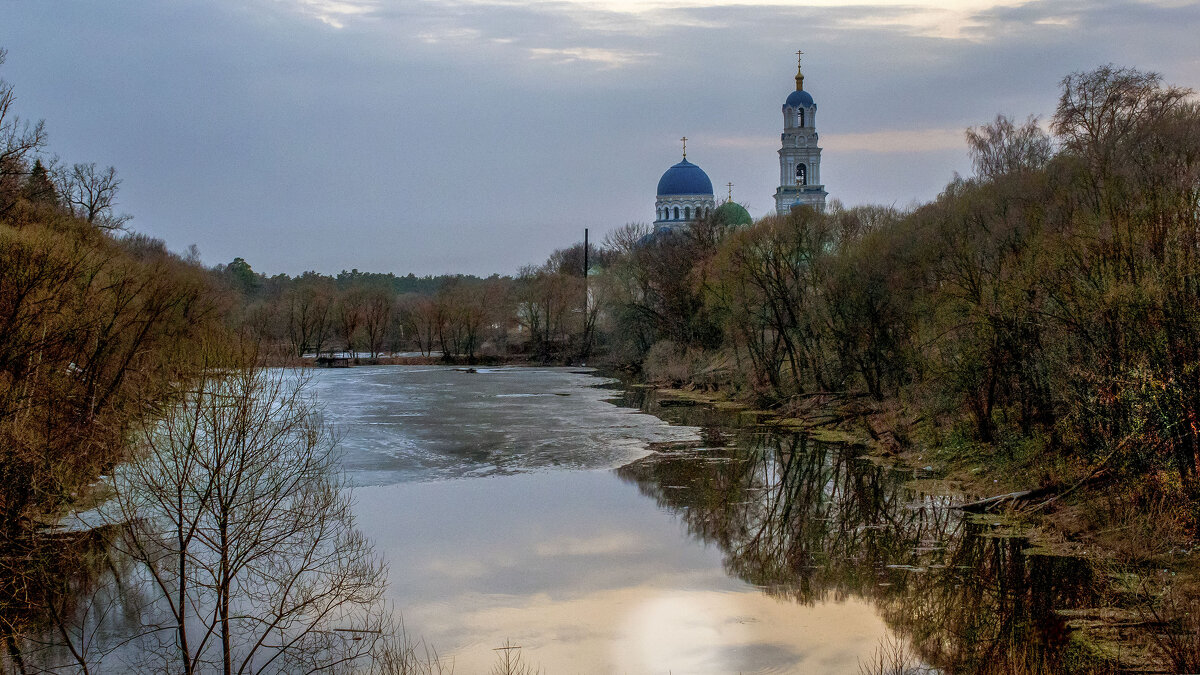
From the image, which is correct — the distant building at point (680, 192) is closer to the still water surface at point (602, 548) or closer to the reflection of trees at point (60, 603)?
the still water surface at point (602, 548)

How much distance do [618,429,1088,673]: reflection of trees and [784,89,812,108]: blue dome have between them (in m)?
70.9

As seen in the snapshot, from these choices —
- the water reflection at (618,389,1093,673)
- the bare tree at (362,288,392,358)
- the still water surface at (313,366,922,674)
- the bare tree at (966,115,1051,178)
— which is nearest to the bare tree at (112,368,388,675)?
the still water surface at (313,366,922,674)

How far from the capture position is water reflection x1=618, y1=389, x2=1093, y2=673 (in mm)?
12203


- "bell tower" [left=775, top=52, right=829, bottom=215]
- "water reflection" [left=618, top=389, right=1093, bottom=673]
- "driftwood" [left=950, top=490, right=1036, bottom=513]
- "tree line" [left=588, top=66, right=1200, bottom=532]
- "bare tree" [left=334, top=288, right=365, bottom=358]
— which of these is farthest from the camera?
"bell tower" [left=775, top=52, right=829, bottom=215]

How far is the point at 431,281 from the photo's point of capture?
17012cm

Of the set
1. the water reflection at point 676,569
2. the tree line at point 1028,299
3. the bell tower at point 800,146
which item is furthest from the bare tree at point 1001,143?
the bell tower at point 800,146

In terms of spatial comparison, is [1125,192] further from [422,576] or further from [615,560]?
[422,576]

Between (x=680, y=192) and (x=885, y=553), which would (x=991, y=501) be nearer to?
(x=885, y=553)

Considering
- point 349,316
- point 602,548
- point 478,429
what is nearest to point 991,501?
point 602,548

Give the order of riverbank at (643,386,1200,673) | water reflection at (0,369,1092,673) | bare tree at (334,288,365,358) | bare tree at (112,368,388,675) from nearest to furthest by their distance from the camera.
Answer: bare tree at (112,368,388,675) < riverbank at (643,386,1200,673) < water reflection at (0,369,1092,673) < bare tree at (334,288,365,358)

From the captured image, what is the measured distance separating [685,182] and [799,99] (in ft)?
44.0

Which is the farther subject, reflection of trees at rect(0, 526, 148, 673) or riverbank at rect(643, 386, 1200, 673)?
reflection of trees at rect(0, 526, 148, 673)

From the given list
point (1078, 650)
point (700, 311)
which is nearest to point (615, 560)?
point (1078, 650)

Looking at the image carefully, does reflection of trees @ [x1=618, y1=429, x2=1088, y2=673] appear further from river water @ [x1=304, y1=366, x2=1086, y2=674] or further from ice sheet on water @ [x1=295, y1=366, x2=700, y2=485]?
ice sheet on water @ [x1=295, y1=366, x2=700, y2=485]
